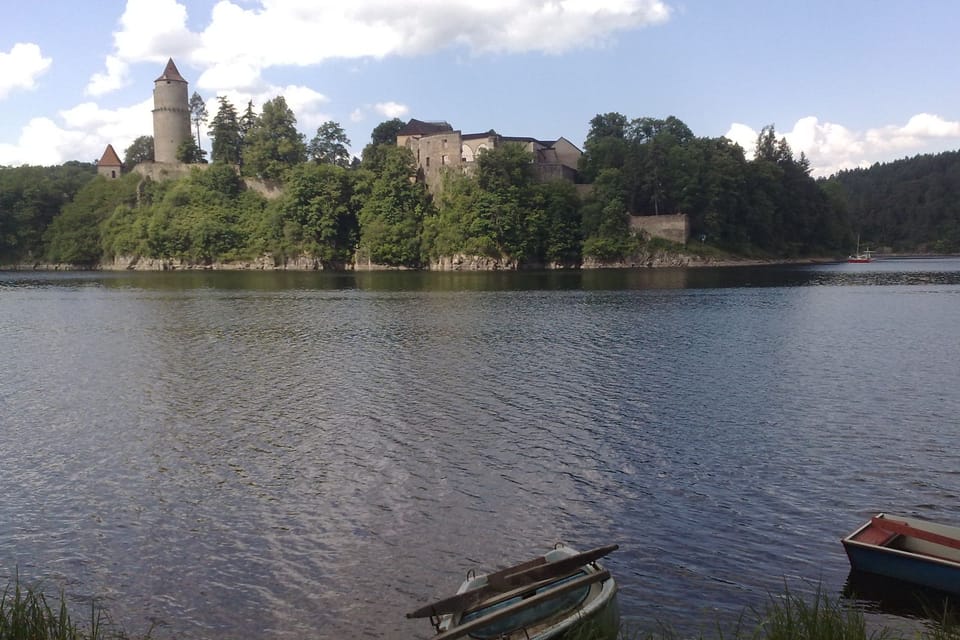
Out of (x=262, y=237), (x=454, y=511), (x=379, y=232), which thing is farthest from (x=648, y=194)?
(x=454, y=511)

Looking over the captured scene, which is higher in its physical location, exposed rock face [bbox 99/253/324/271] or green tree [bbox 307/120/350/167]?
green tree [bbox 307/120/350/167]

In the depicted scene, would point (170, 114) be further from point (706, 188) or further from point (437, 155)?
point (706, 188)

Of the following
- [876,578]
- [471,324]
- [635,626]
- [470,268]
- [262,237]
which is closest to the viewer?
[635,626]

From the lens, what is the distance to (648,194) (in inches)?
4080

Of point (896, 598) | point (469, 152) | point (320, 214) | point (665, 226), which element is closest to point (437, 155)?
point (469, 152)

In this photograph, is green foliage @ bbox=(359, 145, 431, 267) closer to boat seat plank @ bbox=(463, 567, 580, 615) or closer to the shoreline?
the shoreline

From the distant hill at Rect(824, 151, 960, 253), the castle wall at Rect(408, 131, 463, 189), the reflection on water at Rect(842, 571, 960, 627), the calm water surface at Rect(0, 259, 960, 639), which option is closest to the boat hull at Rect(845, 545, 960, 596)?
the reflection on water at Rect(842, 571, 960, 627)

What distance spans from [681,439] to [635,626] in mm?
9164

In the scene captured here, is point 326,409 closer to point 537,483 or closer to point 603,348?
→ point 537,483

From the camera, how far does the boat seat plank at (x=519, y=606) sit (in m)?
7.62

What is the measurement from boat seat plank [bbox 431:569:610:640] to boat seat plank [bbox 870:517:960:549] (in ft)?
15.7

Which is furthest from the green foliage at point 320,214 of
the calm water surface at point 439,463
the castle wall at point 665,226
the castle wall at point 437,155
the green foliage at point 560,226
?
the calm water surface at point 439,463

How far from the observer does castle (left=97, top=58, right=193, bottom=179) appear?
4808 inches

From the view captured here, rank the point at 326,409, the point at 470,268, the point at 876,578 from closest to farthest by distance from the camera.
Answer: the point at 876,578 → the point at 326,409 → the point at 470,268
